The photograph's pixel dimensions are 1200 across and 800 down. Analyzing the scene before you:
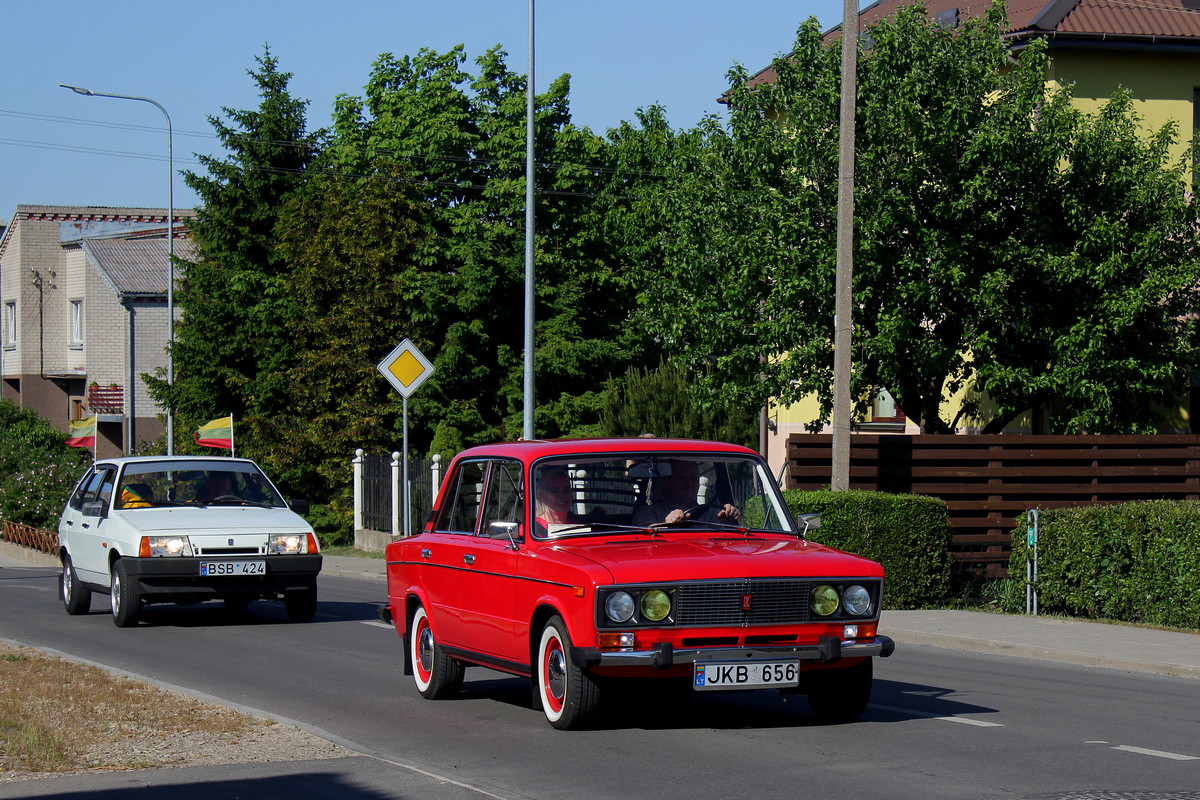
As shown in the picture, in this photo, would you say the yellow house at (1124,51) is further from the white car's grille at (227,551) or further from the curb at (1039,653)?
the white car's grille at (227,551)

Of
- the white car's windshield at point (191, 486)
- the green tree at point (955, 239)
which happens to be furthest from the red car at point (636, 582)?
the green tree at point (955, 239)

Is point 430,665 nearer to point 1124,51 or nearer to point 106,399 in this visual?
point 1124,51

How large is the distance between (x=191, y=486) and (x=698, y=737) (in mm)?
9650

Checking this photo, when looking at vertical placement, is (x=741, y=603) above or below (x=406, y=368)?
below

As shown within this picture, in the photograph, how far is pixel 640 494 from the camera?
9.43 meters

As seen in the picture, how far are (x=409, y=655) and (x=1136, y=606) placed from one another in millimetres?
8580

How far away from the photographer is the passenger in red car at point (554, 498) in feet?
30.8

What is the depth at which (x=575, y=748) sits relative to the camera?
8.48 meters

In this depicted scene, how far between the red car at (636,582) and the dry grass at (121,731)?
146 centimetres

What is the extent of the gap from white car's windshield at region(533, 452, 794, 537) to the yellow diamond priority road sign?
50.9 feet

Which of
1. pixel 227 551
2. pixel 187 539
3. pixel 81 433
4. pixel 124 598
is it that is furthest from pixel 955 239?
pixel 81 433

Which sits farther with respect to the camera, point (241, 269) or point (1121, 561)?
point (241, 269)

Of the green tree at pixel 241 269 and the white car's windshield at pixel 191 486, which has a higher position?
the green tree at pixel 241 269

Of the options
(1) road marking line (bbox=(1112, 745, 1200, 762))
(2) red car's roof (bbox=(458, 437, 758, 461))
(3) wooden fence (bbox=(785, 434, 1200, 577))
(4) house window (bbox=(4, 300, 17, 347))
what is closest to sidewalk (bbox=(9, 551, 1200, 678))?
(3) wooden fence (bbox=(785, 434, 1200, 577))
